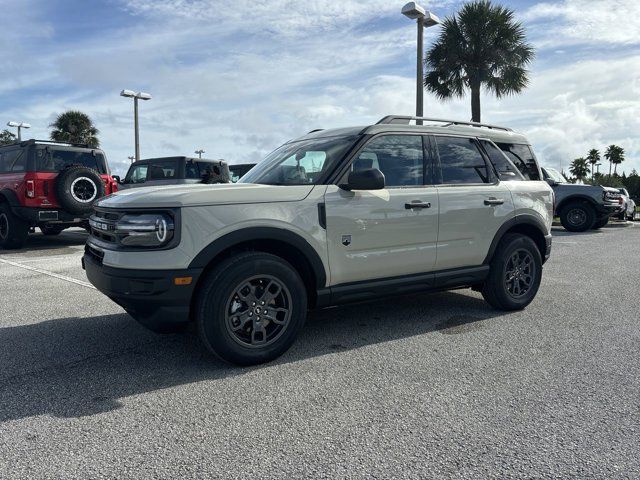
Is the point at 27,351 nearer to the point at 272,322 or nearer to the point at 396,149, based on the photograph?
the point at 272,322

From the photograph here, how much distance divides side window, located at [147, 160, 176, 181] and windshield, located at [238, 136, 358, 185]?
9.14 m

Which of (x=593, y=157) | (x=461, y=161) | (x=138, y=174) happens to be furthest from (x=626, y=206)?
(x=593, y=157)

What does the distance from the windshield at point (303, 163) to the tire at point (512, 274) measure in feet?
6.38

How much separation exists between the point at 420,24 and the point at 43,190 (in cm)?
915

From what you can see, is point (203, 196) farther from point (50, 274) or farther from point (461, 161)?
point (50, 274)

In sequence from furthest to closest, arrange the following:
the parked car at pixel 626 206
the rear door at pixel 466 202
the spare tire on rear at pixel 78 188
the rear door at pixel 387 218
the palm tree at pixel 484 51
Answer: the palm tree at pixel 484 51 → the parked car at pixel 626 206 → the spare tire on rear at pixel 78 188 → the rear door at pixel 466 202 → the rear door at pixel 387 218

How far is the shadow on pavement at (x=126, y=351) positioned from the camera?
316 centimetres

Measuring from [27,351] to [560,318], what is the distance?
15.0ft

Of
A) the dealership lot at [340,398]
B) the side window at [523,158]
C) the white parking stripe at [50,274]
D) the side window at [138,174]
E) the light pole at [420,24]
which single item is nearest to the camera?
the dealership lot at [340,398]

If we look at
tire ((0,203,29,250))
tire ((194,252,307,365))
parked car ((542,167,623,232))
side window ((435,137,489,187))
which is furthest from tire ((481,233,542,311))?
parked car ((542,167,623,232))

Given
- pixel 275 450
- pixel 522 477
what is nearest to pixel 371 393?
pixel 275 450

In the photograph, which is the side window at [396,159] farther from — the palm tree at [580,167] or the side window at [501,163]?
the palm tree at [580,167]

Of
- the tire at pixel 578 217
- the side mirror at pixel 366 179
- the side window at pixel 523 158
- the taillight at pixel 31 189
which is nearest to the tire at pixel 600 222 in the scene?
the tire at pixel 578 217

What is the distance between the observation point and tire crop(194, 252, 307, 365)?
345cm
